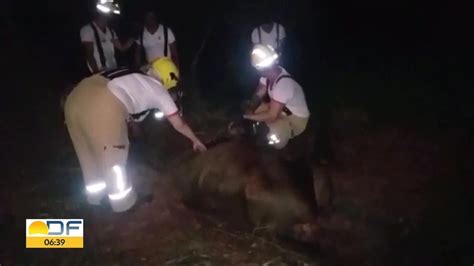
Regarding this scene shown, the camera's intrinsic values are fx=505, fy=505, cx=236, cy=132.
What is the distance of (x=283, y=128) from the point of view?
5816 millimetres

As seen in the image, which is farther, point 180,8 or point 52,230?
point 180,8

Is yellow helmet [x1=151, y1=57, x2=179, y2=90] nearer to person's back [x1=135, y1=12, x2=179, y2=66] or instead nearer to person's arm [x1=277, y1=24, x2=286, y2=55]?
person's back [x1=135, y1=12, x2=179, y2=66]

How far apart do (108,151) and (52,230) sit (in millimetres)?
1077

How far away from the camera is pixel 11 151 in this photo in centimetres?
673

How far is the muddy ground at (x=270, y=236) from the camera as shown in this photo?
4.86m

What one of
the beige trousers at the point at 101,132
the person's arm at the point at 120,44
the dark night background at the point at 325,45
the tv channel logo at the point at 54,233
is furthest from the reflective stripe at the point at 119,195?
the dark night background at the point at 325,45

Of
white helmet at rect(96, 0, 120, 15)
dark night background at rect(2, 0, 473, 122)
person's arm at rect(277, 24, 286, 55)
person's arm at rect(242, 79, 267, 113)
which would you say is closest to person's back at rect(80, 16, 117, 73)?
white helmet at rect(96, 0, 120, 15)

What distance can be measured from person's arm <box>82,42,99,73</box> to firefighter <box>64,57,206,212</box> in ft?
5.65

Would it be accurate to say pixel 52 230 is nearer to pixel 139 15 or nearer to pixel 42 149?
pixel 42 149

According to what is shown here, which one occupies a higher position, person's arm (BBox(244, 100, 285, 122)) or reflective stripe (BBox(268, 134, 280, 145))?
person's arm (BBox(244, 100, 285, 122))

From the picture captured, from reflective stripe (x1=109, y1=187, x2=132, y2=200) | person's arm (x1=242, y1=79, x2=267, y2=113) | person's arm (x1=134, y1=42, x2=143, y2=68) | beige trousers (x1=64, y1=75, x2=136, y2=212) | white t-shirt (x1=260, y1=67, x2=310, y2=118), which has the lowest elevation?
reflective stripe (x1=109, y1=187, x2=132, y2=200)

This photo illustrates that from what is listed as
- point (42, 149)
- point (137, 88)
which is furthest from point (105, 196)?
point (42, 149)

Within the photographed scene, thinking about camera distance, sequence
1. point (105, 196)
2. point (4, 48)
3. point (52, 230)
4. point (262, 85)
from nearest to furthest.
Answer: point (52, 230) < point (105, 196) < point (262, 85) < point (4, 48)

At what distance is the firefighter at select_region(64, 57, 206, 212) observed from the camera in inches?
183
